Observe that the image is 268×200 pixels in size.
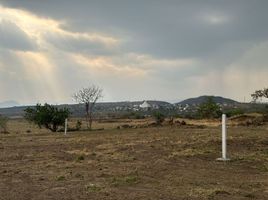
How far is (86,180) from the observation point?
1254cm

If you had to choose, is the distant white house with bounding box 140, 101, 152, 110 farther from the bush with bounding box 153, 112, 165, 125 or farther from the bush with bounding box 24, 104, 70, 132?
the bush with bounding box 24, 104, 70, 132

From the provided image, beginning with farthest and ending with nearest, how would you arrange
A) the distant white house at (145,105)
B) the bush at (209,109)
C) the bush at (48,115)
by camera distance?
the distant white house at (145,105)
the bush at (209,109)
the bush at (48,115)

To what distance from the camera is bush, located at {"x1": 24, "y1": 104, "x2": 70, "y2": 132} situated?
5094cm

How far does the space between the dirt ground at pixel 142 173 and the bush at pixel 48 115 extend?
29.7m

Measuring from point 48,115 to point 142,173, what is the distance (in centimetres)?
3831

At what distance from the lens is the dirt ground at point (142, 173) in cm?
1070

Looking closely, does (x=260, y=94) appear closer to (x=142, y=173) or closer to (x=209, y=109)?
(x=209, y=109)

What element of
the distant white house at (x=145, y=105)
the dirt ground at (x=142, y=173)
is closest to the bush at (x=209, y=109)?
the dirt ground at (x=142, y=173)

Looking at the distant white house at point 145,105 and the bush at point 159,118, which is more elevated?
the distant white house at point 145,105

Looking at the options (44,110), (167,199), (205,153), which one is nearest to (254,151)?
(205,153)

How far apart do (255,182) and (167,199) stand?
3.35m

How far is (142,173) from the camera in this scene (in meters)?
13.6

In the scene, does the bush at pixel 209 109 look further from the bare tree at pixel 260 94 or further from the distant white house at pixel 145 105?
the distant white house at pixel 145 105

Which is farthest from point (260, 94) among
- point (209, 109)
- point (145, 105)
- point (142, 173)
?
point (145, 105)
